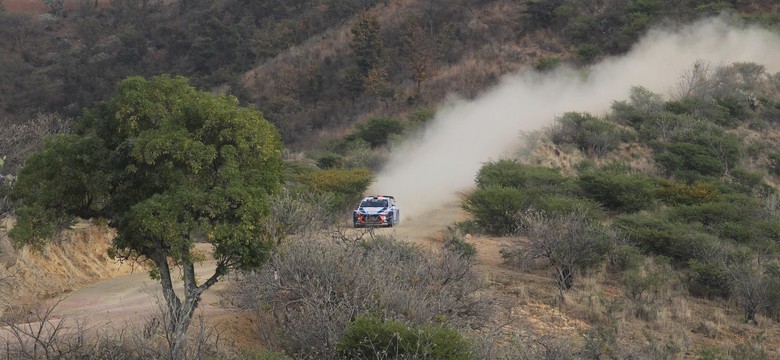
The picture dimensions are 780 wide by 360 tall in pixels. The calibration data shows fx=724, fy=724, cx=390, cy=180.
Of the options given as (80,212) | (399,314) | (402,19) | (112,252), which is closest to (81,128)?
(80,212)

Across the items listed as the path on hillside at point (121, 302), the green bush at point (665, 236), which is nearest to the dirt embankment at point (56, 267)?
the path on hillside at point (121, 302)

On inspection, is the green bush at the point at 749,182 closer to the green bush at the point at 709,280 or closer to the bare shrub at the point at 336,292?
the green bush at the point at 709,280

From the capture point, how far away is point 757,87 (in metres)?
43.0

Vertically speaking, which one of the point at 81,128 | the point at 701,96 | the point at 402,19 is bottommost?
the point at 701,96

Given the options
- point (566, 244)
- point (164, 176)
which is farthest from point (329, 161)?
point (164, 176)

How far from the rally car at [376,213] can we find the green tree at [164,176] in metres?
12.9

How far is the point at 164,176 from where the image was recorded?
347 inches

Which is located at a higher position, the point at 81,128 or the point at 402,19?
the point at 402,19

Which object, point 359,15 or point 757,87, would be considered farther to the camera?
point 359,15

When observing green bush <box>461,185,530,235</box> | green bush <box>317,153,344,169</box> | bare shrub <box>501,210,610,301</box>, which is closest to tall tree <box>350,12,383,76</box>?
green bush <box>317,153,344,169</box>

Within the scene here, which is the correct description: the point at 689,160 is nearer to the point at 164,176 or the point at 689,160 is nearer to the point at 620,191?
the point at 620,191

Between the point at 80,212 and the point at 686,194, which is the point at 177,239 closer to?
the point at 80,212

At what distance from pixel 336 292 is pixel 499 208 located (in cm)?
1244

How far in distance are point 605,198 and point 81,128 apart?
18983 millimetres
